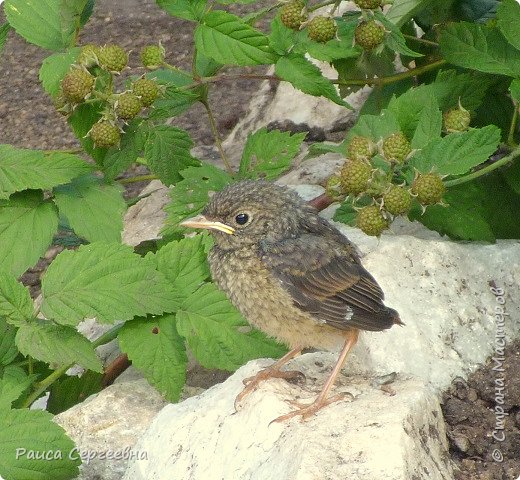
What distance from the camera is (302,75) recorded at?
5.36m

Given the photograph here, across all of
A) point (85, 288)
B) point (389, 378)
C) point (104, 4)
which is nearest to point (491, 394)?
point (389, 378)

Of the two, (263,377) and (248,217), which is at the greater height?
(248,217)

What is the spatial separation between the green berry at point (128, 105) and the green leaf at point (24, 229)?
0.70 m

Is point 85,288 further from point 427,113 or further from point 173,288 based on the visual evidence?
point 427,113

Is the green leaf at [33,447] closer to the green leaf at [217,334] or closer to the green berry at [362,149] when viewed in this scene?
the green leaf at [217,334]

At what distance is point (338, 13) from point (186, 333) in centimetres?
345

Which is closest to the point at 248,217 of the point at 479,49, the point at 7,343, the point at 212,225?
the point at 212,225

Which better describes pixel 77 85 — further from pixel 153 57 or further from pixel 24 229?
pixel 24 229

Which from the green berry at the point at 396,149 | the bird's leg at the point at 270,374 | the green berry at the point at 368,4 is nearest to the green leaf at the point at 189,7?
the green berry at the point at 368,4

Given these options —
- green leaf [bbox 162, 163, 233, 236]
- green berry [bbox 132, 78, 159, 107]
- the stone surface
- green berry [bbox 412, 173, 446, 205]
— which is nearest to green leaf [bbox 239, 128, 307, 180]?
green leaf [bbox 162, 163, 233, 236]

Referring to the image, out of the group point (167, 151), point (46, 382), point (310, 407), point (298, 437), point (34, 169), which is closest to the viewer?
point (298, 437)

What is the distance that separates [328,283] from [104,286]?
112 centimetres

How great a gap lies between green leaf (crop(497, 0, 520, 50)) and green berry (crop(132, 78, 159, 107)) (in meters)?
1.79

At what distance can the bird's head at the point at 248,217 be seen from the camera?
4637 millimetres
